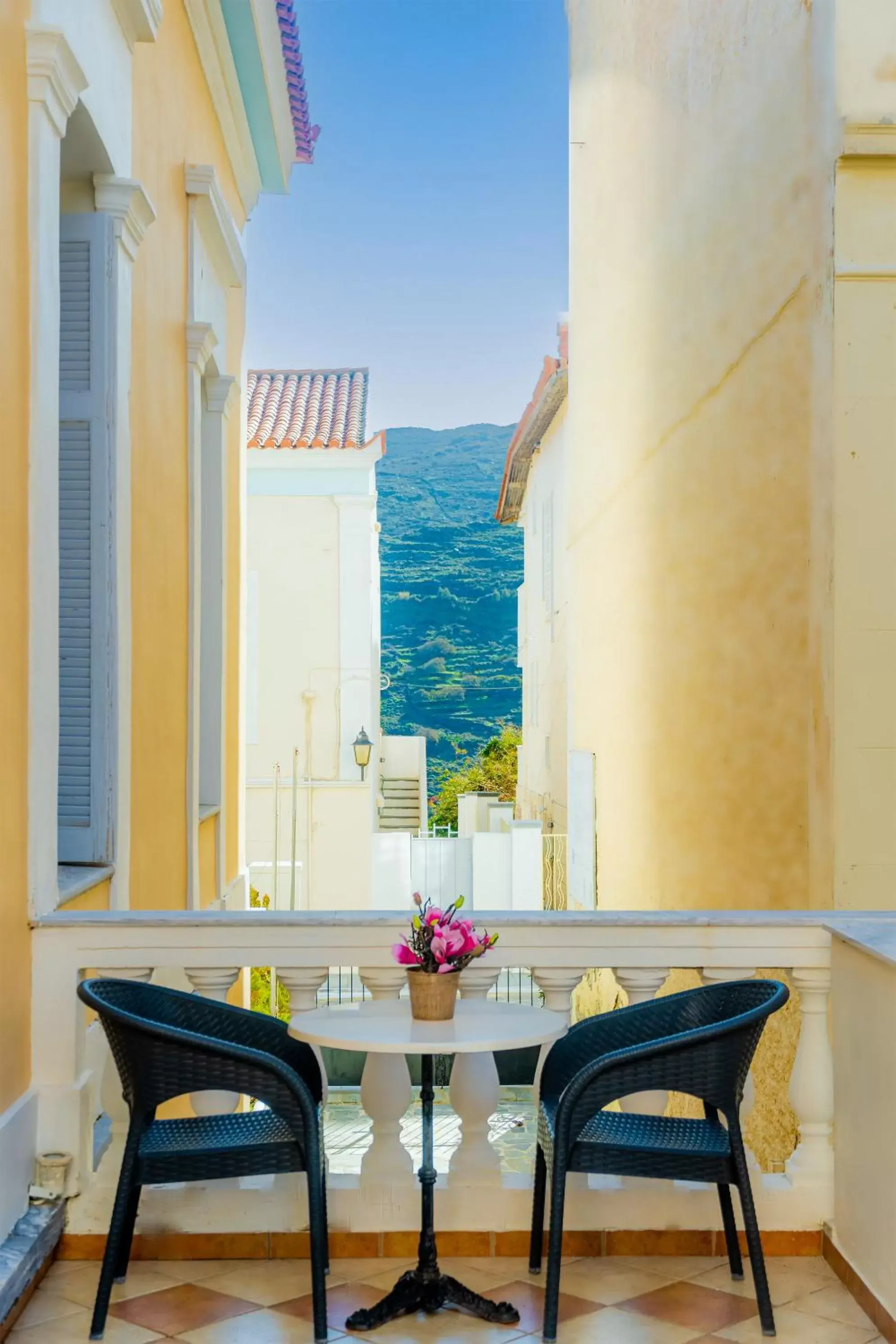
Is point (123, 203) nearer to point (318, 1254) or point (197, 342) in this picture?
point (197, 342)

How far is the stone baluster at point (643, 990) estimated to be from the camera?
3902 millimetres

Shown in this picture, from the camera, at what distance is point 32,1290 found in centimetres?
349

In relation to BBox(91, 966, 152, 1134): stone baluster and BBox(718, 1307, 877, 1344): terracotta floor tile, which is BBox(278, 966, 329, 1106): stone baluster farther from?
BBox(718, 1307, 877, 1344): terracotta floor tile

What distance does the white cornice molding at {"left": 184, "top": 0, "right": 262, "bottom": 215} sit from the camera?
24.9 feet

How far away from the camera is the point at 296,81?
977 centimetres

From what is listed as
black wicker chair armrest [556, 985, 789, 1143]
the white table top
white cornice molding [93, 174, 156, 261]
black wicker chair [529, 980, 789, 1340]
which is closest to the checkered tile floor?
black wicker chair [529, 980, 789, 1340]

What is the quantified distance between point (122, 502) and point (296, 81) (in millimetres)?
5586

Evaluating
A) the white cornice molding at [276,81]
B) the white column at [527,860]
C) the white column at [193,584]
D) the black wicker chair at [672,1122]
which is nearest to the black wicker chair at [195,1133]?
the black wicker chair at [672,1122]

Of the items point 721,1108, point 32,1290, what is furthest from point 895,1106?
point 32,1290

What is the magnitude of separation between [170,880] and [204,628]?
240 centimetres

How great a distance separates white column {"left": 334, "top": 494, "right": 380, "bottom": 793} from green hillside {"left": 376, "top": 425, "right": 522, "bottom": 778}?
32744 mm

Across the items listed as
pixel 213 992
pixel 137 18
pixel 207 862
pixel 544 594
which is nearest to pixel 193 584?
pixel 207 862

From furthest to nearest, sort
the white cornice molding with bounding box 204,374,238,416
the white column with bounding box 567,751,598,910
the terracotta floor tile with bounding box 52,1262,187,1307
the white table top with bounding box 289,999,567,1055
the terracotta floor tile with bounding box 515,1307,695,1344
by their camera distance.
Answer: the white column with bounding box 567,751,598,910, the white cornice molding with bounding box 204,374,238,416, the terracotta floor tile with bounding box 52,1262,187,1307, the terracotta floor tile with bounding box 515,1307,695,1344, the white table top with bounding box 289,999,567,1055

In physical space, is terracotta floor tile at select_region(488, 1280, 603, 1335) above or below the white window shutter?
below
